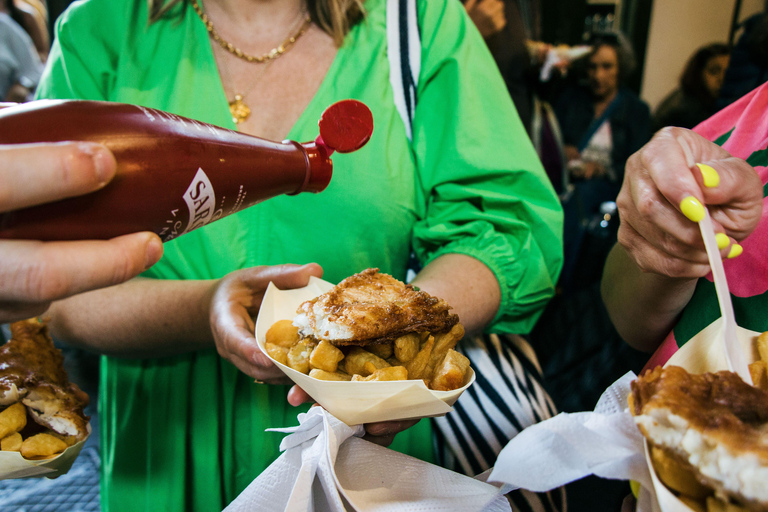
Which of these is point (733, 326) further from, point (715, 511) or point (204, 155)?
point (204, 155)

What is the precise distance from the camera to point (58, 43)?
1.10 m

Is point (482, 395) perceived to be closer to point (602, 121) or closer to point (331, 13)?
point (331, 13)

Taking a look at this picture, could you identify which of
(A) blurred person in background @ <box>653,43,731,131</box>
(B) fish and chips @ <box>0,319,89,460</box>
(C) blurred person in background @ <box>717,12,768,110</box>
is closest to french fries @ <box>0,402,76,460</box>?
(B) fish and chips @ <box>0,319,89,460</box>

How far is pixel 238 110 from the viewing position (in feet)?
3.69

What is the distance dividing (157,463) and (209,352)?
233 mm

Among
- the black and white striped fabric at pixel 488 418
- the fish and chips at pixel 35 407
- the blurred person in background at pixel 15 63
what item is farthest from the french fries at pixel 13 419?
the blurred person in background at pixel 15 63

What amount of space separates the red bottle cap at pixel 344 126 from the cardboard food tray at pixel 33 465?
58 centimetres

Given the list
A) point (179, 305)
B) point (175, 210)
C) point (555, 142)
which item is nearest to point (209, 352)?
point (179, 305)

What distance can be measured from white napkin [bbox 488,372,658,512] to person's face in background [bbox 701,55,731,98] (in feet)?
13.2

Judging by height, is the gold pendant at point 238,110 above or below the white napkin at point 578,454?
above

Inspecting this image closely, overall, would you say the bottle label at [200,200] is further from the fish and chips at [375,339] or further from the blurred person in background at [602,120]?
the blurred person in background at [602,120]

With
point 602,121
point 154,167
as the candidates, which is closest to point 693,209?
point 154,167

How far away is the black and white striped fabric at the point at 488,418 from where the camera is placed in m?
0.98

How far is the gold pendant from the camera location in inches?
44.0
